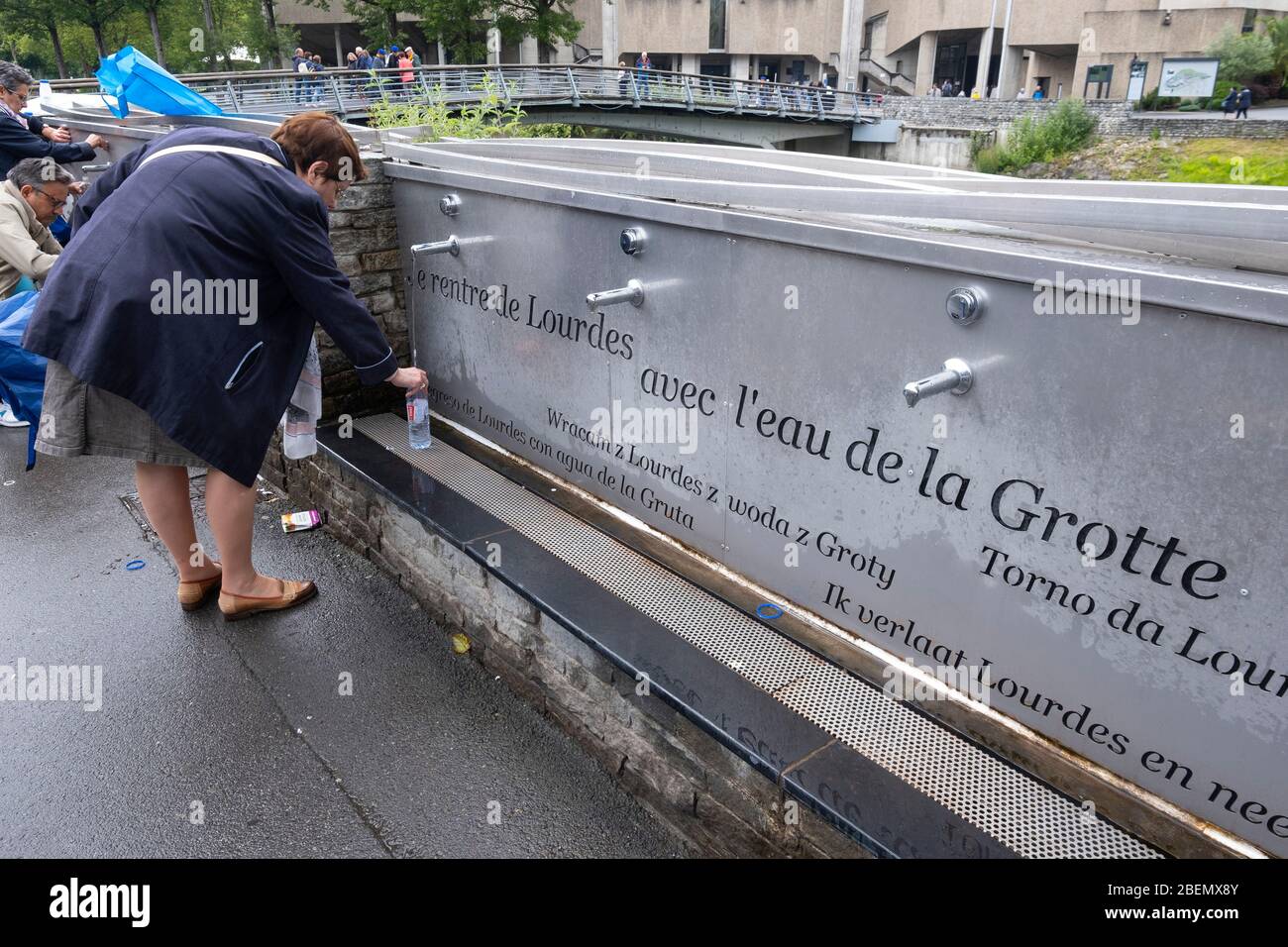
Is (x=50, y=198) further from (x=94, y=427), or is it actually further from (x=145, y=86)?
(x=94, y=427)

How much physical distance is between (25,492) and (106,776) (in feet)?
9.34

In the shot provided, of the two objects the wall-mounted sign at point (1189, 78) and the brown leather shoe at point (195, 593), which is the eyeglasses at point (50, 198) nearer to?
the brown leather shoe at point (195, 593)

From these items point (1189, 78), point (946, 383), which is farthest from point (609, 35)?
point (946, 383)

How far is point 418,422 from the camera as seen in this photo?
454cm

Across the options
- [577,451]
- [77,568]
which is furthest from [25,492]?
[577,451]

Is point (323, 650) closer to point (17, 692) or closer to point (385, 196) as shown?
point (17, 692)

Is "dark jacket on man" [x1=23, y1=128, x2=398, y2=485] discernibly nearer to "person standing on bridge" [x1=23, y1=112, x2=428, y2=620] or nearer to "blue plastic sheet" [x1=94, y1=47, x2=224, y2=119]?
"person standing on bridge" [x1=23, y1=112, x2=428, y2=620]

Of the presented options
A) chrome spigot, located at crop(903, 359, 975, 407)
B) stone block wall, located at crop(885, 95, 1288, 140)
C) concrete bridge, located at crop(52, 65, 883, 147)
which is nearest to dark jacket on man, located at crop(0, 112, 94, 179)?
chrome spigot, located at crop(903, 359, 975, 407)

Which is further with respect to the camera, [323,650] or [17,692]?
[323,650]

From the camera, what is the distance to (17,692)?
347 cm

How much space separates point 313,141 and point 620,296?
4.12 feet

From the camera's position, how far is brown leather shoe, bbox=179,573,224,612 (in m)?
3.98

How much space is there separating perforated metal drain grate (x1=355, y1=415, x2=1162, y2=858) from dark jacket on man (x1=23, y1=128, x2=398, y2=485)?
3.55 feet
